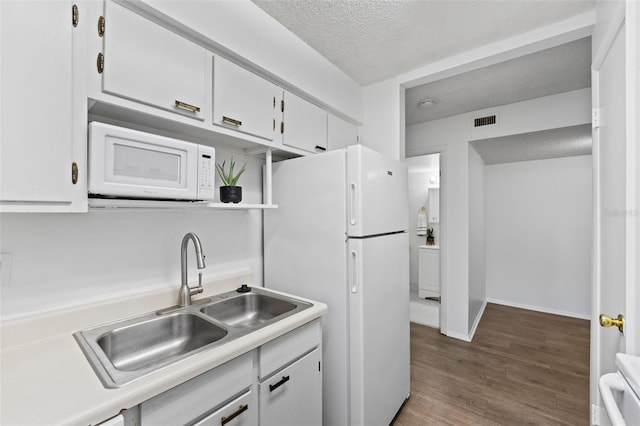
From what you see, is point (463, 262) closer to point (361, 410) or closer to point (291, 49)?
point (361, 410)

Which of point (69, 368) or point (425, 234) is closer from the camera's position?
point (69, 368)

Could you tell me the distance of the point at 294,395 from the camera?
1.37 m

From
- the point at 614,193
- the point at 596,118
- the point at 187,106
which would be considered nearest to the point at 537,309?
the point at 596,118

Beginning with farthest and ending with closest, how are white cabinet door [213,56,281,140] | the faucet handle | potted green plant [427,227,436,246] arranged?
potted green plant [427,227,436,246], the faucet handle, white cabinet door [213,56,281,140]

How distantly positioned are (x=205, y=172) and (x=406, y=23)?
4.89 ft

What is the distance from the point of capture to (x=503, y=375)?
251 cm

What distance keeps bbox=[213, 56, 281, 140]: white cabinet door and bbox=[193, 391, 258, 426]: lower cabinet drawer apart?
1.22 metres

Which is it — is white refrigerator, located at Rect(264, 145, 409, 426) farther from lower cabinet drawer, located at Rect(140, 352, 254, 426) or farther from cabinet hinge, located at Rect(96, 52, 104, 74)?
cabinet hinge, located at Rect(96, 52, 104, 74)

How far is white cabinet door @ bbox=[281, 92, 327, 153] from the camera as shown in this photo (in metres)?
1.78

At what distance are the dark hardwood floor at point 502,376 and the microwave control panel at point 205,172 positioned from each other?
1984 mm

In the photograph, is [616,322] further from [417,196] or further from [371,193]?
[417,196]

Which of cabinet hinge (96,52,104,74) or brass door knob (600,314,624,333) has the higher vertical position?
cabinet hinge (96,52,104,74)

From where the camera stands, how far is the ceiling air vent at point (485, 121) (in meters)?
3.05

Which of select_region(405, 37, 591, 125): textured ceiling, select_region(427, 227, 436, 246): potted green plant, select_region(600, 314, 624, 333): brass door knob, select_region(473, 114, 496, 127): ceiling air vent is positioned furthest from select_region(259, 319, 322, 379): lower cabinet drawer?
select_region(427, 227, 436, 246): potted green plant
